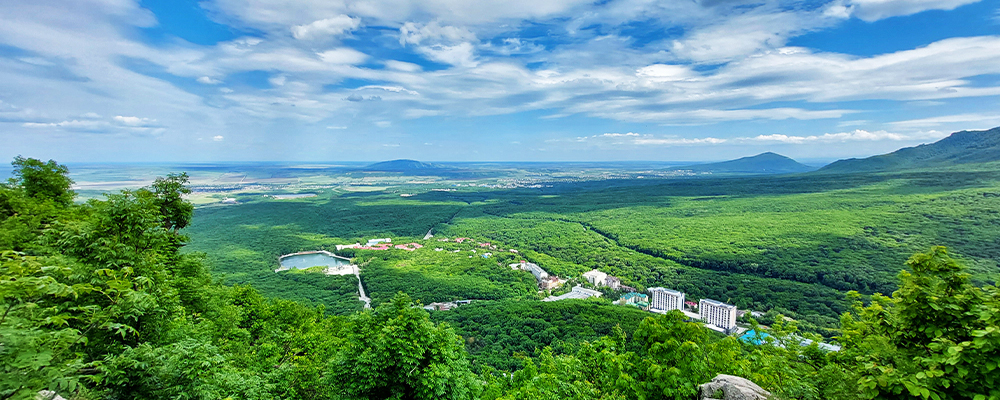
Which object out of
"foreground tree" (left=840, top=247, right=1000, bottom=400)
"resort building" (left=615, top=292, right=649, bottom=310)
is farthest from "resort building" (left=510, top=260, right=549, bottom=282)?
"foreground tree" (left=840, top=247, right=1000, bottom=400)

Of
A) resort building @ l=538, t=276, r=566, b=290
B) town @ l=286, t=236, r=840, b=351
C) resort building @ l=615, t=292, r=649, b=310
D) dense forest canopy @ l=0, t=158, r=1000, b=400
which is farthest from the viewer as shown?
resort building @ l=538, t=276, r=566, b=290

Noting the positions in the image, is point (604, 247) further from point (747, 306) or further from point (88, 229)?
point (88, 229)

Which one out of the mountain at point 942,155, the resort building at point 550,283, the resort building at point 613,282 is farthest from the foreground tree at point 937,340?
the mountain at point 942,155

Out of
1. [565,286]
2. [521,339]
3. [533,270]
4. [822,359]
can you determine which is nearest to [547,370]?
[822,359]

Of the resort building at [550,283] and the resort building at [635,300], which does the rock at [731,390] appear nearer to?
the resort building at [635,300]

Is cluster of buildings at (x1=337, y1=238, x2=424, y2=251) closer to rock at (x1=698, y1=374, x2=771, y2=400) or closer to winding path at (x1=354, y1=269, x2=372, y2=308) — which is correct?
winding path at (x1=354, y1=269, x2=372, y2=308)

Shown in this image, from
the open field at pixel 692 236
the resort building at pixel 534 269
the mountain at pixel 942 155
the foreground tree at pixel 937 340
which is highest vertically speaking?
the mountain at pixel 942 155
